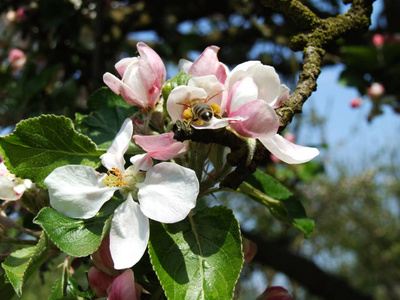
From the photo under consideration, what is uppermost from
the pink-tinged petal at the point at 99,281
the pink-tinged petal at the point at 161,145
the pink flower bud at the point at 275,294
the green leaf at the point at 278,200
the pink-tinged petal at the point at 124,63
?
the pink-tinged petal at the point at 124,63

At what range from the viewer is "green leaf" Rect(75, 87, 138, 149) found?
36.2 inches

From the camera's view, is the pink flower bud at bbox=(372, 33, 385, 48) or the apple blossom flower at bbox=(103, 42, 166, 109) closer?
the apple blossom flower at bbox=(103, 42, 166, 109)

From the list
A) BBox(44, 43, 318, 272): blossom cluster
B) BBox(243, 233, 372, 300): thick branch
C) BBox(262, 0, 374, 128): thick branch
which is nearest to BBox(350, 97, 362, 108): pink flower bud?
BBox(243, 233, 372, 300): thick branch

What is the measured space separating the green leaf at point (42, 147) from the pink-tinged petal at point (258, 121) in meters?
0.28

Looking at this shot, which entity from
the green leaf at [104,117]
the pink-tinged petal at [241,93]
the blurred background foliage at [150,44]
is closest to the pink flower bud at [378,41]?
the blurred background foliage at [150,44]

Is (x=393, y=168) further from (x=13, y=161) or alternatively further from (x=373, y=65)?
(x=13, y=161)

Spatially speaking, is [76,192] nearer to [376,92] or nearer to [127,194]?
[127,194]

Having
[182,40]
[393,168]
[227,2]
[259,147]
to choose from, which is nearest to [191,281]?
[259,147]

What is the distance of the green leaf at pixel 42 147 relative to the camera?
72cm

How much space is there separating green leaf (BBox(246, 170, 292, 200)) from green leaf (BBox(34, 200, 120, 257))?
0.37 metres

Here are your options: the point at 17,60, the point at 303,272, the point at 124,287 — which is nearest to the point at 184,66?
the point at 124,287

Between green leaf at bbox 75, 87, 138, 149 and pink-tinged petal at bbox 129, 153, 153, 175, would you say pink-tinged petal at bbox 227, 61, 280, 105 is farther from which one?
green leaf at bbox 75, 87, 138, 149

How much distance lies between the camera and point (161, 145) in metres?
0.64

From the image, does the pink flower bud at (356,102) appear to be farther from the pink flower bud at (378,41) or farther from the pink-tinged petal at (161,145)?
the pink-tinged petal at (161,145)
